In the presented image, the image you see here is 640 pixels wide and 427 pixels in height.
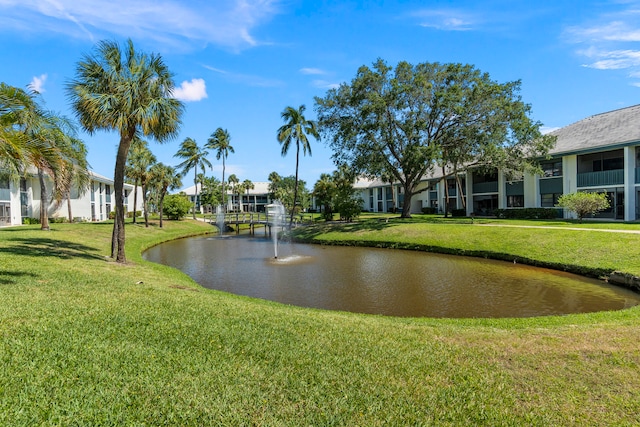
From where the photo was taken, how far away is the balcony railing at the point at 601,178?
1154 inches

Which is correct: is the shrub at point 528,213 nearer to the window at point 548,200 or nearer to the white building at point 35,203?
the window at point 548,200

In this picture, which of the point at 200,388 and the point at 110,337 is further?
the point at 110,337

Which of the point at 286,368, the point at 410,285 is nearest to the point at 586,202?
the point at 410,285

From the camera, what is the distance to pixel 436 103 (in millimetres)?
32906

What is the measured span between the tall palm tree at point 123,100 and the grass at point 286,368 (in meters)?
8.34

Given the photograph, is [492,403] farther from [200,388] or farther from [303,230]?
[303,230]

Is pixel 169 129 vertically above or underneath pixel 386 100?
underneath

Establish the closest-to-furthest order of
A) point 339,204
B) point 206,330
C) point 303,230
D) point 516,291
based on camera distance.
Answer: point 206,330, point 516,291, point 303,230, point 339,204

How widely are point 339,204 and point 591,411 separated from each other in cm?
3721

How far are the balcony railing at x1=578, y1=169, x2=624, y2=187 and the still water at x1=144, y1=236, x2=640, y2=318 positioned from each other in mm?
17565

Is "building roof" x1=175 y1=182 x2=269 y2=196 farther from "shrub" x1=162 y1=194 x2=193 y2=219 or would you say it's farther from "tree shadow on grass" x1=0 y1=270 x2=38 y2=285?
"tree shadow on grass" x1=0 y1=270 x2=38 y2=285

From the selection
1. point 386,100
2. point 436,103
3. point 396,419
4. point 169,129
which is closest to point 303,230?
point 386,100

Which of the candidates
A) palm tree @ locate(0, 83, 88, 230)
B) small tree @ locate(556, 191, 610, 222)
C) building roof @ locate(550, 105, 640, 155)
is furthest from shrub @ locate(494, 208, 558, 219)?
palm tree @ locate(0, 83, 88, 230)

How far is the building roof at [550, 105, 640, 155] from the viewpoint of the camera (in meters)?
28.7
